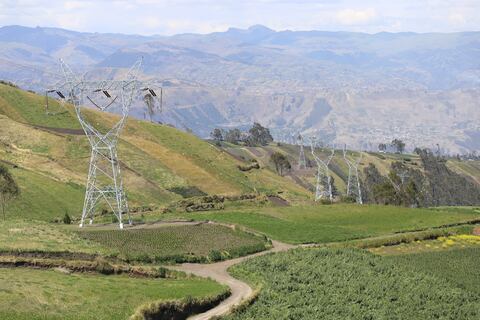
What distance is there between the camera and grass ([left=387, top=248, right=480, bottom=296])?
67.8 m

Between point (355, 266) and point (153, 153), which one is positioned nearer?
point (355, 266)

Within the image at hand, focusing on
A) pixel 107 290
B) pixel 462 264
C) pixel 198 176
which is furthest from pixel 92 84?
pixel 198 176

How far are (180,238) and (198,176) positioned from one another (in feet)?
211

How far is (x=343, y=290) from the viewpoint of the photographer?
58781mm

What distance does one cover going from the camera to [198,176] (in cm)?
13975

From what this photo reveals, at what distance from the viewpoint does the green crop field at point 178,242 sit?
6798 centimetres

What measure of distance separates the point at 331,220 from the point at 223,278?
4204 cm

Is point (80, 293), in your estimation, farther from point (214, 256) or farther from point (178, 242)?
point (178, 242)

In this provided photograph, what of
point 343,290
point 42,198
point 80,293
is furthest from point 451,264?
point 42,198

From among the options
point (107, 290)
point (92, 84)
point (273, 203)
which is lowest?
point (273, 203)

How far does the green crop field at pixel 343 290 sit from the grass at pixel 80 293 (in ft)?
16.6

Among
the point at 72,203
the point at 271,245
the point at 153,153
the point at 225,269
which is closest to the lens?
the point at 225,269

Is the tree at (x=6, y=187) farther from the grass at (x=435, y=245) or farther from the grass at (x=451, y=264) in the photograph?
the grass at (x=451, y=264)

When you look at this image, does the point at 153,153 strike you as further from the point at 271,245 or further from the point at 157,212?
the point at 271,245
